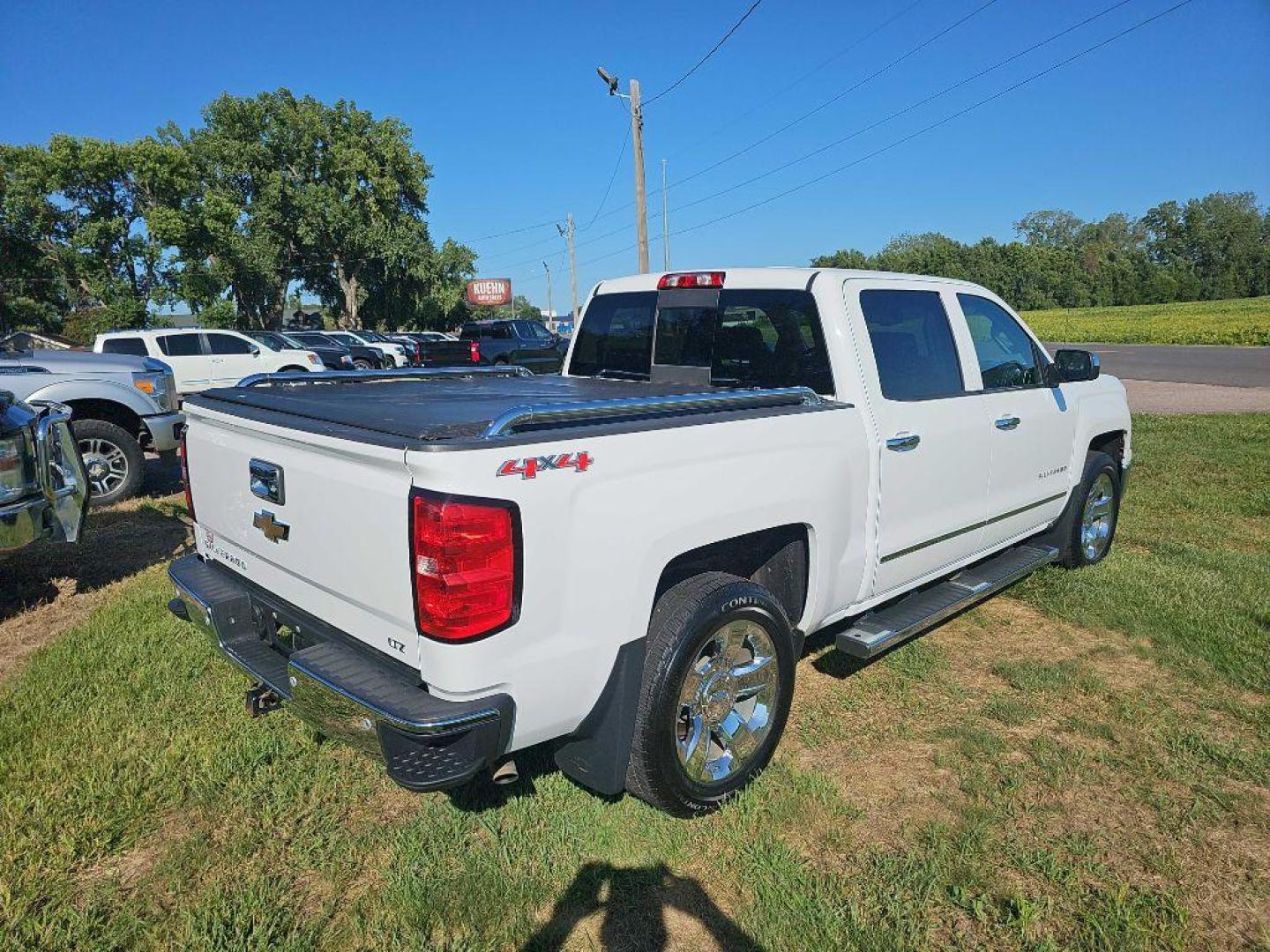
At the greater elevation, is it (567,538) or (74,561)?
(567,538)

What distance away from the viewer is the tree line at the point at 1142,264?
79062 millimetres

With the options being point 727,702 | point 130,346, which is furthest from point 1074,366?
point 130,346

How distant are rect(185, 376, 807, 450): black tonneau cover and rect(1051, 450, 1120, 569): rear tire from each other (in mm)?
2993

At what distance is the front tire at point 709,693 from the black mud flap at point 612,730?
85 mm

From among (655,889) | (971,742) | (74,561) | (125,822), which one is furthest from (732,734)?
(74,561)

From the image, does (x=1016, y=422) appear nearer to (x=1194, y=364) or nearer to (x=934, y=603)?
(x=934, y=603)

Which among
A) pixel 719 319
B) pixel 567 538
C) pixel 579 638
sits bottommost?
pixel 579 638

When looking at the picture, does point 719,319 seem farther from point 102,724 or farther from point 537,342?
point 537,342

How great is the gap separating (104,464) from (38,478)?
10.4 ft

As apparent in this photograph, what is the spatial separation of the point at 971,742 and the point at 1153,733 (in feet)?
2.71

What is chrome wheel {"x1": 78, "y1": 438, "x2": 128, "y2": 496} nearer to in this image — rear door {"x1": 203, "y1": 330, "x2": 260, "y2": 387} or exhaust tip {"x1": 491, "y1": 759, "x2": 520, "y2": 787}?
exhaust tip {"x1": 491, "y1": 759, "x2": 520, "y2": 787}

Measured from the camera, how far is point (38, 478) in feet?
14.8

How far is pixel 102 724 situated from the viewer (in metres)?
3.41

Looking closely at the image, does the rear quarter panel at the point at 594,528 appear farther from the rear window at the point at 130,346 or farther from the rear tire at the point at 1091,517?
the rear window at the point at 130,346
